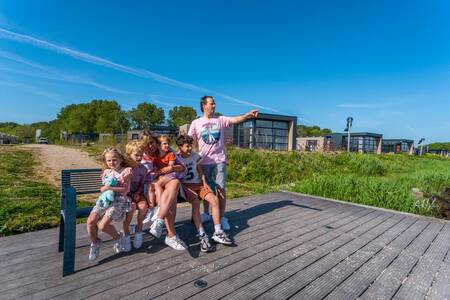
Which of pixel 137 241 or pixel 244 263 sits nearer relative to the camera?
pixel 244 263

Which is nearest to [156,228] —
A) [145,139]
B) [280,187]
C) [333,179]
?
[145,139]

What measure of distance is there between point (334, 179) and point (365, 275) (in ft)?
13.0

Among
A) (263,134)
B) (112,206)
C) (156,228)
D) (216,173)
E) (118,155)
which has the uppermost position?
(263,134)

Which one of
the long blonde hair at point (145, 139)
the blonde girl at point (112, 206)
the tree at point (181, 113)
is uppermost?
the tree at point (181, 113)

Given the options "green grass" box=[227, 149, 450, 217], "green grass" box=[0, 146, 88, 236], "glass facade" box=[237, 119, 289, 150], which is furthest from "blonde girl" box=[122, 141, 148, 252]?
"glass facade" box=[237, 119, 289, 150]

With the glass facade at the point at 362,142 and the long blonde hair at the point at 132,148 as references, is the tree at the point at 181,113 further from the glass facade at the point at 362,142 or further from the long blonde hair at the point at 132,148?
the long blonde hair at the point at 132,148

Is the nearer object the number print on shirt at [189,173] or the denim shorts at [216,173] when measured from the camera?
the number print on shirt at [189,173]

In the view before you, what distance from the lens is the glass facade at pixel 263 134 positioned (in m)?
20.0

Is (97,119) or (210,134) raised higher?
(97,119)

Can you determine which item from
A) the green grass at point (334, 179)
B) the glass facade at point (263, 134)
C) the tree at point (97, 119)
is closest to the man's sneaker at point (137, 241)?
the green grass at point (334, 179)

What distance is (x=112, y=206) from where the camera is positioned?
6.87 ft

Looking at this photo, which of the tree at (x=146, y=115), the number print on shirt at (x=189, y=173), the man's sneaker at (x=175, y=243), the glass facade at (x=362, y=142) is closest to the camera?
the man's sneaker at (x=175, y=243)

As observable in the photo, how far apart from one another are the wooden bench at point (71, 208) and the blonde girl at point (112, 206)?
0.14 m

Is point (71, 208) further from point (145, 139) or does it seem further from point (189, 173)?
point (189, 173)
